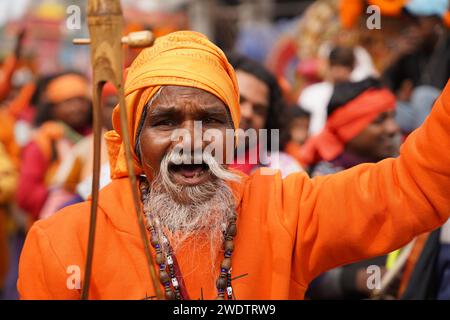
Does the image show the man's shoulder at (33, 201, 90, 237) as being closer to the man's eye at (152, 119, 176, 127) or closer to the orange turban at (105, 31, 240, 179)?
the orange turban at (105, 31, 240, 179)

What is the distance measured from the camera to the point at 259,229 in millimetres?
3361

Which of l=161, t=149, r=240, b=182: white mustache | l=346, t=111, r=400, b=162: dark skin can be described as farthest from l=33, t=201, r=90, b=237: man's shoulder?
l=346, t=111, r=400, b=162: dark skin

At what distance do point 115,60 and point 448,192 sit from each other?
1.15m

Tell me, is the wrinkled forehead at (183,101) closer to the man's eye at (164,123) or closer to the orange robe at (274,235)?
the man's eye at (164,123)

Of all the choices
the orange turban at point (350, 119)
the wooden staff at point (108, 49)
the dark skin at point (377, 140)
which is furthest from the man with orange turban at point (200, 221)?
the orange turban at point (350, 119)

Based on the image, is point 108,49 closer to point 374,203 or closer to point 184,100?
point 184,100

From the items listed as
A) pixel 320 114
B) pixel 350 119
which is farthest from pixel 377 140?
pixel 320 114

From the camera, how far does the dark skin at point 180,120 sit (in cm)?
332

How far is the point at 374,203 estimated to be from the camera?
3150 millimetres

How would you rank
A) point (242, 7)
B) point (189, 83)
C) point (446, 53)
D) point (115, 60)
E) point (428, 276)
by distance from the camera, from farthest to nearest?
point (242, 7)
point (446, 53)
point (428, 276)
point (189, 83)
point (115, 60)

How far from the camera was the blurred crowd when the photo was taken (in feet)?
17.6

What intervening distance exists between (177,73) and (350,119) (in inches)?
122
